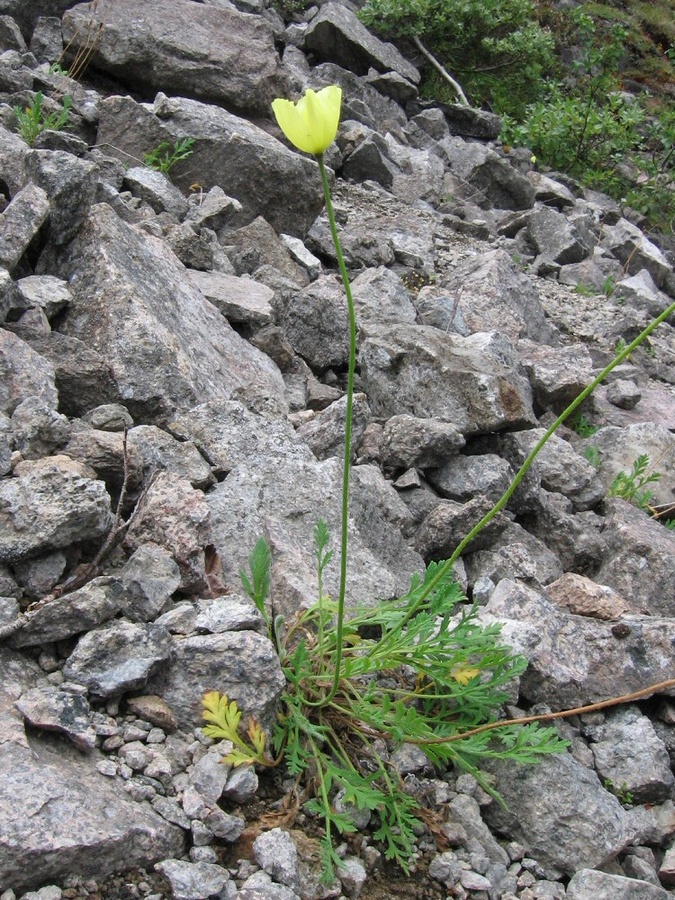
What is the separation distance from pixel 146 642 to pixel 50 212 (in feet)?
8.11

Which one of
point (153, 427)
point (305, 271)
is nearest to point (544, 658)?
point (153, 427)

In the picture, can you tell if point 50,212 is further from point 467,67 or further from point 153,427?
point 467,67

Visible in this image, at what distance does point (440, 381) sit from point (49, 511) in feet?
8.01

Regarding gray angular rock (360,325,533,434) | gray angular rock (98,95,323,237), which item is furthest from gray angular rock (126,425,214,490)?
gray angular rock (98,95,323,237)

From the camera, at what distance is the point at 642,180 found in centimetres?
1275

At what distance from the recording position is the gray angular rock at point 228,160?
6.12 m

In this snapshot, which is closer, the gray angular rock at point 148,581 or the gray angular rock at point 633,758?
the gray angular rock at point 148,581

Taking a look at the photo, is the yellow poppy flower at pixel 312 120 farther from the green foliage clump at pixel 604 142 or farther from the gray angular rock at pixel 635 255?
the green foliage clump at pixel 604 142

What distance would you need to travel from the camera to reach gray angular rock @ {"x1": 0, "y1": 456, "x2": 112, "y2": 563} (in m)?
2.43

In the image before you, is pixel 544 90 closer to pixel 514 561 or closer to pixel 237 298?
pixel 237 298

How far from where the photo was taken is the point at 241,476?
3.31 metres

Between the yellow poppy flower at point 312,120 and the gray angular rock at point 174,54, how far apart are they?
587 centimetres

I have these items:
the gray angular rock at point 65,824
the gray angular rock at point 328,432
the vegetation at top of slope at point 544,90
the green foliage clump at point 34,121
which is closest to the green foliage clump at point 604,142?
the vegetation at top of slope at point 544,90

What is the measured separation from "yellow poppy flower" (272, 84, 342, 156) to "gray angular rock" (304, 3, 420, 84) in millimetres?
9693
